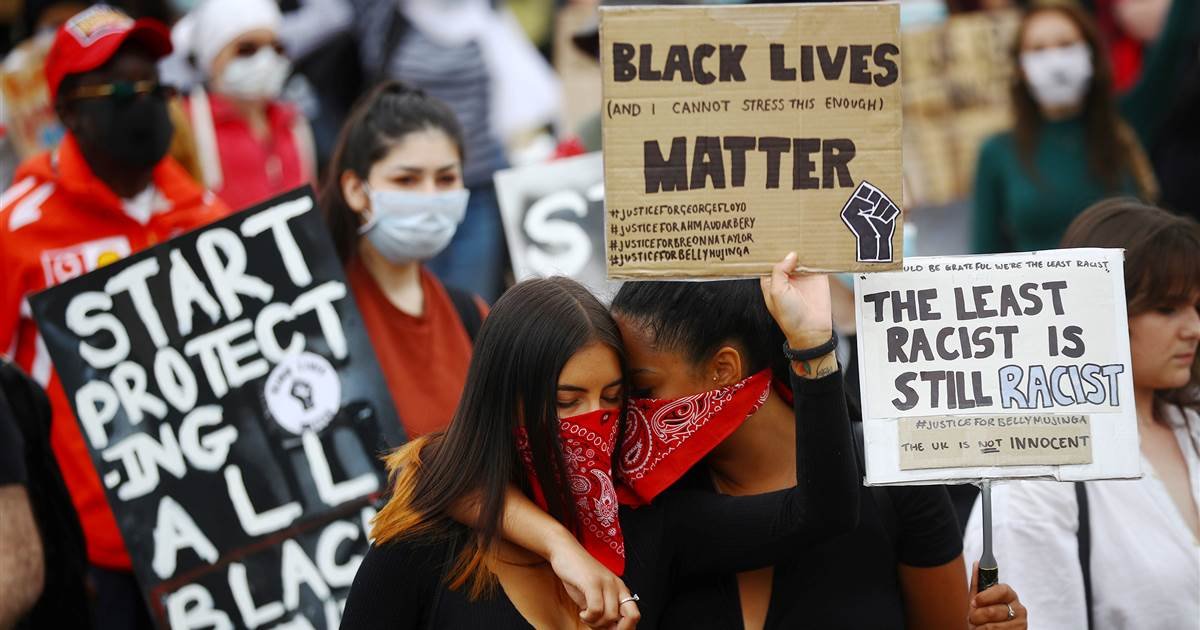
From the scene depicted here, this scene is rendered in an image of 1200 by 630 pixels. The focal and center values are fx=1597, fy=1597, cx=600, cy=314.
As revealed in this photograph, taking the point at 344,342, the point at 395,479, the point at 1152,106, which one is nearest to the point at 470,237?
the point at 344,342

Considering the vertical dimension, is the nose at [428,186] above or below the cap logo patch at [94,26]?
below

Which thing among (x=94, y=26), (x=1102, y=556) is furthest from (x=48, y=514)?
(x=1102, y=556)

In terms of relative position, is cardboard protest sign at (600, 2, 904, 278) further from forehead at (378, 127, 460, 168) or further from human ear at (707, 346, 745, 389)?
forehead at (378, 127, 460, 168)

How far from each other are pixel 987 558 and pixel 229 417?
84.7 inches

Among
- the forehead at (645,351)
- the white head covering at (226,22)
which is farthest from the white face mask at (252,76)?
the forehead at (645,351)

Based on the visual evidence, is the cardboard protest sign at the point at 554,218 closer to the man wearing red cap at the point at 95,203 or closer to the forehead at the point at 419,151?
the forehead at the point at 419,151

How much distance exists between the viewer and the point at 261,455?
4.38 meters

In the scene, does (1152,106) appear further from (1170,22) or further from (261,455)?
(261,455)

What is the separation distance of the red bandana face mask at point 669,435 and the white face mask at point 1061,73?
157 inches

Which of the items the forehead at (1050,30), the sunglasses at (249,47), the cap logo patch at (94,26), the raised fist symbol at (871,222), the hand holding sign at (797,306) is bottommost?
the hand holding sign at (797,306)

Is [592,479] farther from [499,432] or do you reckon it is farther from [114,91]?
[114,91]

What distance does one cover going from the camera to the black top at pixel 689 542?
303cm

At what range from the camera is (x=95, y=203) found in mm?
4957

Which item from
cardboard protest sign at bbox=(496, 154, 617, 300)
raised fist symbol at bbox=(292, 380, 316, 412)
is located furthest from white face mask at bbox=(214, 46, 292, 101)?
raised fist symbol at bbox=(292, 380, 316, 412)
